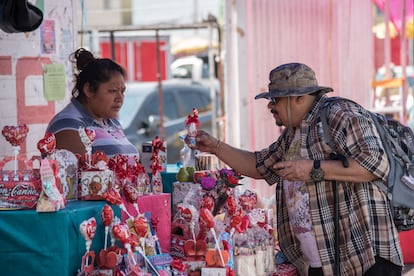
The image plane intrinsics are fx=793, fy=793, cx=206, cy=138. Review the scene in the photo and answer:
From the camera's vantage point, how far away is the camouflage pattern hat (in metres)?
3.96

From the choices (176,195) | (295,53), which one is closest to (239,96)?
(295,53)

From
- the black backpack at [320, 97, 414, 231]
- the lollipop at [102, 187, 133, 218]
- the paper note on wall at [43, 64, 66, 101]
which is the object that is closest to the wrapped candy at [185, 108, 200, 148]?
the black backpack at [320, 97, 414, 231]

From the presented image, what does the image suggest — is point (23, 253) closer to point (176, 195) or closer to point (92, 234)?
point (92, 234)

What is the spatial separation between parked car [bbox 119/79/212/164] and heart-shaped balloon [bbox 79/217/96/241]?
8032 mm

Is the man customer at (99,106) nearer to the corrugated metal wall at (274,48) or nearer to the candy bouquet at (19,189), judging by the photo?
the candy bouquet at (19,189)

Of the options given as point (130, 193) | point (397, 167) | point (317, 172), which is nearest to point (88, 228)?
point (130, 193)

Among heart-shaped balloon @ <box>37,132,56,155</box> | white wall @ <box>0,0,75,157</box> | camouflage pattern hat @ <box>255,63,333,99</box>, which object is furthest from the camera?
white wall @ <box>0,0,75,157</box>

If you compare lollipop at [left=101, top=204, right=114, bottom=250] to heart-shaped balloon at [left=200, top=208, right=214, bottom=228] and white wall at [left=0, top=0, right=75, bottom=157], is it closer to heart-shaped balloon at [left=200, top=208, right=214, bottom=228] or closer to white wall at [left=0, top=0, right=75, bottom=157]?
heart-shaped balloon at [left=200, top=208, right=214, bottom=228]

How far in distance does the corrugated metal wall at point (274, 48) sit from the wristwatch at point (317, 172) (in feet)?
11.2

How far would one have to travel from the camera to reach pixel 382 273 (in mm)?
3924

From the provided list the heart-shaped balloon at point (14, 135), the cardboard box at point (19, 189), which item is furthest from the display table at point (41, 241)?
the heart-shaped balloon at point (14, 135)

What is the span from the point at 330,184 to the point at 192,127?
84cm

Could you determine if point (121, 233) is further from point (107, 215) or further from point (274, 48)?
point (274, 48)

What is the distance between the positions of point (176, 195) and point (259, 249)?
0.51 metres
